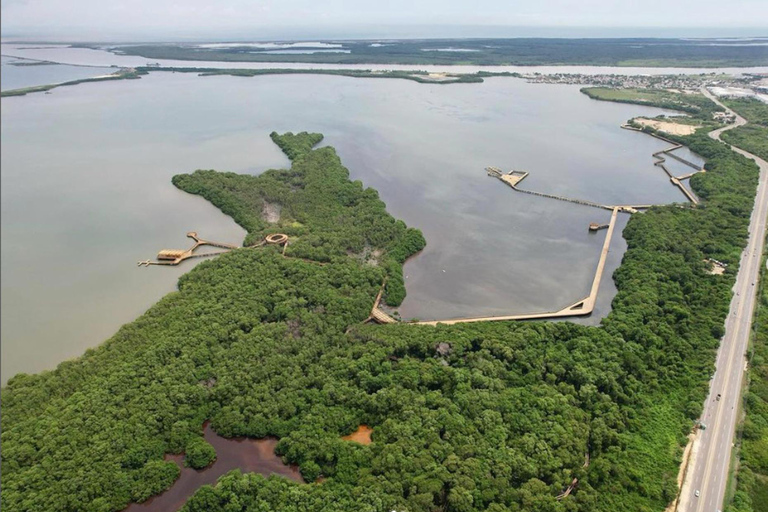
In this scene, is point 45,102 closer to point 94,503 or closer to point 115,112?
point 115,112

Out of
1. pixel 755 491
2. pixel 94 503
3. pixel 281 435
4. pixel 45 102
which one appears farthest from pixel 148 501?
pixel 45 102

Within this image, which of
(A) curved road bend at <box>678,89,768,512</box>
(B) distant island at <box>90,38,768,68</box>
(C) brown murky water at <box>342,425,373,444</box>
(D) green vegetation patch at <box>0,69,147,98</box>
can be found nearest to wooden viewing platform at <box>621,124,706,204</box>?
(A) curved road bend at <box>678,89,768,512</box>

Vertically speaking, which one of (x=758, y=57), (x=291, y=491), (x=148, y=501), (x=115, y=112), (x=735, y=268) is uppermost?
(x=758, y=57)

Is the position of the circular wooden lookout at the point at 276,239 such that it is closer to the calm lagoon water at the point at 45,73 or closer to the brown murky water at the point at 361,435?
the brown murky water at the point at 361,435

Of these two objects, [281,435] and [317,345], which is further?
[317,345]

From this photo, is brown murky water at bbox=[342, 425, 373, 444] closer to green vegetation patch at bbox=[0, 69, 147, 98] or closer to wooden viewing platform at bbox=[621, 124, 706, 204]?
wooden viewing platform at bbox=[621, 124, 706, 204]
